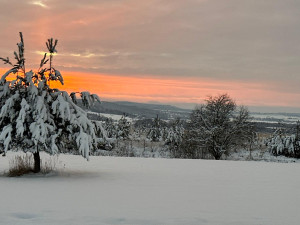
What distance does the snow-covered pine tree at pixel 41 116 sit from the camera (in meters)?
9.12

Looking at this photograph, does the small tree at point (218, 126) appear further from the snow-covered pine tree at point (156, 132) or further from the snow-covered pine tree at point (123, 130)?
the snow-covered pine tree at point (156, 132)

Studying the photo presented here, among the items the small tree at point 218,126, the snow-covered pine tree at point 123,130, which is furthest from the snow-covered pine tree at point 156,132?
the small tree at point 218,126

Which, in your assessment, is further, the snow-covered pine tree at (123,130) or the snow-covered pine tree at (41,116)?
the snow-covered pine tree at (123,130)

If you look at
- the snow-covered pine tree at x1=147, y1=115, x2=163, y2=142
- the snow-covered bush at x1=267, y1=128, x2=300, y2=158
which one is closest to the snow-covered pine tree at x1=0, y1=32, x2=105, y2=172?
the snow-covered bush at x1=267, y1=128, x2=300, y2=158

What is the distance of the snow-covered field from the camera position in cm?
514

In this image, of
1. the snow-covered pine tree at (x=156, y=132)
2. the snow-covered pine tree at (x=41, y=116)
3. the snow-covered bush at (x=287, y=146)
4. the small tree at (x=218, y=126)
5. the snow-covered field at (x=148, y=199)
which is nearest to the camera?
the snow-covered field at (x=148, y=199)

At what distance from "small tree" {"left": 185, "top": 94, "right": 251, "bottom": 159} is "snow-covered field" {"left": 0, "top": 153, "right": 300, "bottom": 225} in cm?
2697

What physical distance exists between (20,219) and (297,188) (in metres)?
6.13

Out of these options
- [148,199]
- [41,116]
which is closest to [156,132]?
[41,116]

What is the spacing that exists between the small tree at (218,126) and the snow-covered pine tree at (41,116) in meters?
27.2

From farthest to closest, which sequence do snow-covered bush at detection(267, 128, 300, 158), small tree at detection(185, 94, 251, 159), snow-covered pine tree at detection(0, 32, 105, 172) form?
1. snow-covered bush at detection(267, 128, 300, 158)
2. small tree at detection(185, 94, 251, 159)
3. snow-covered pine tree at detection(0, 32, 105, 172)

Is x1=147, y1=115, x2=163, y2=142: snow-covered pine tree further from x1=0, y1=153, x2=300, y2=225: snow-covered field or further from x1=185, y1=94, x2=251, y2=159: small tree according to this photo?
x1=0, y1=153, x2=300, y2=225: snow-covered field

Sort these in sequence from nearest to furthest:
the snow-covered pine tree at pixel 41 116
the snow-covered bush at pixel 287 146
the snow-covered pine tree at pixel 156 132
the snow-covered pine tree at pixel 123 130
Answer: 1. the snow-covered pine tree at pixel 41 116
2. the snow-covered bush at pixel 287 146
3. the snow-covered pine tree at pixel 123 130
4. the snow-covered pine tree at pixel 156 132

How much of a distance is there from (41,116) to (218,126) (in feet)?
97.6
